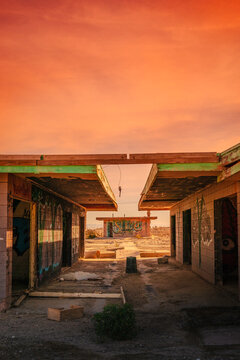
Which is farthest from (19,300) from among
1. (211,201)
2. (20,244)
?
(211,201)

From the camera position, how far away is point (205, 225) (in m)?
12.7

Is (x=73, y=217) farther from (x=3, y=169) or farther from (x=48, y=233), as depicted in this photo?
(x=3, y=169)

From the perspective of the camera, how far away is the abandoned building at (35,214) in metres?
8.23

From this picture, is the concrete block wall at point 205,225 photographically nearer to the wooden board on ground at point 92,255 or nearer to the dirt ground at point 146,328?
the dirt ground at point 146,328

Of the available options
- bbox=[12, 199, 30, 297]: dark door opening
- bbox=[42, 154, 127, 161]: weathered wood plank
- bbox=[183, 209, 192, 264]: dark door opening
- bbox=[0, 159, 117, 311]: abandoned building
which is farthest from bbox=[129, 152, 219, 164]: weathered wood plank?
bbox=[183, 209, 192, 264]: dark door opening

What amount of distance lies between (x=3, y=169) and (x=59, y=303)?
3891 mm

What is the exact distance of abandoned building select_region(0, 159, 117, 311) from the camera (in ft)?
27.0

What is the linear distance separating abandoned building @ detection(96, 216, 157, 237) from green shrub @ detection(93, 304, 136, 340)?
126 ft

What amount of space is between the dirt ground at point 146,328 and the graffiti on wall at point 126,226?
112 feet

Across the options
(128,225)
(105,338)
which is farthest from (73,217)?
(128,225)

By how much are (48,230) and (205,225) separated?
5911mm

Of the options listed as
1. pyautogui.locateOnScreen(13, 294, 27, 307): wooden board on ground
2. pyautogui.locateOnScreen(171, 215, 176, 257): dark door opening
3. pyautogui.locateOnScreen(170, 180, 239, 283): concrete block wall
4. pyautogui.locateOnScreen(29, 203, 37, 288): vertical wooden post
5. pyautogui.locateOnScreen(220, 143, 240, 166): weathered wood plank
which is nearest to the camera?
pyautogui.locateOnScreen(220, 143, 240, 166): weathered wood plank

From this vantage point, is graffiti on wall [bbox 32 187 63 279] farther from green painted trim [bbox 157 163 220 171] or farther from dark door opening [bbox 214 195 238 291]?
dark door opening [bbox 214 195 238 291]

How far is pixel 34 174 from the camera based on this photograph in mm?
8555
